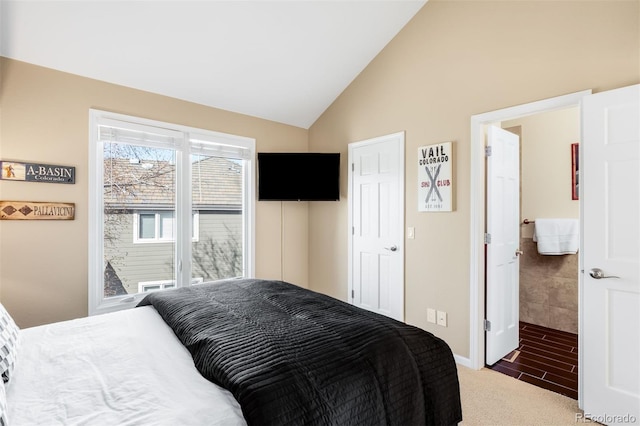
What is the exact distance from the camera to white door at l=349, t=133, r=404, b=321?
333cm

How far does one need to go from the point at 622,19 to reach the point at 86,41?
383 centimetres

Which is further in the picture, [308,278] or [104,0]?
[308,278]

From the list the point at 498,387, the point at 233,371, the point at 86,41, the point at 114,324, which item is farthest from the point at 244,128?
the point at 498,387

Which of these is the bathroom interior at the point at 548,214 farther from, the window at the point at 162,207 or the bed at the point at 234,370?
the window at the point at 162,207

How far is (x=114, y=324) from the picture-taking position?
1803mm

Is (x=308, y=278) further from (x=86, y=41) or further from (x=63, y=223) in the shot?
(x=86, y=41)

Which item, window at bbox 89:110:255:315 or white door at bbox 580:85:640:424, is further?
window at bbox 89:110:255:315

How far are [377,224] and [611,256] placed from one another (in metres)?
1.97

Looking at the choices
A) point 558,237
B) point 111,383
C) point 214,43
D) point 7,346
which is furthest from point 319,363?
point 558,237

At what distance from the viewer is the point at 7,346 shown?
127 centimetres

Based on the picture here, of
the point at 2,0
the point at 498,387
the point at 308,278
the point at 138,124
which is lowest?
the point at 498,387

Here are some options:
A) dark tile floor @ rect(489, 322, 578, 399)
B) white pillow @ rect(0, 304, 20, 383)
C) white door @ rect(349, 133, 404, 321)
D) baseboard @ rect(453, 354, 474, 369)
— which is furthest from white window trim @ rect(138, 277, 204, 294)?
dark tile floor @ rect(489, 322, 578, 399)

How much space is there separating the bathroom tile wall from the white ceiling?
309 cm

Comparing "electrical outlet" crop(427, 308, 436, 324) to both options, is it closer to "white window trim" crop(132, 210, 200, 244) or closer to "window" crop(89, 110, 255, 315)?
"window" crop(89, 110, 255, 315)
